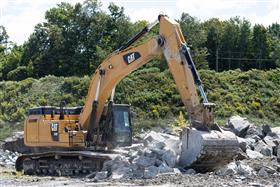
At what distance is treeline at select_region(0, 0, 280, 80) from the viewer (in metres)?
52.1

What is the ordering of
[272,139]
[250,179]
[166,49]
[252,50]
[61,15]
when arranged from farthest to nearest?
1. [252,50]
2. [61,15]
3. [272,139]
4. [166,49]
5. [250,179]

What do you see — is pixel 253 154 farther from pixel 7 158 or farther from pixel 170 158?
pixel 7 158

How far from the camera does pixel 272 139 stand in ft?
79.2

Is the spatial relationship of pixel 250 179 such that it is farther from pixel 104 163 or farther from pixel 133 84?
pixel 133 84

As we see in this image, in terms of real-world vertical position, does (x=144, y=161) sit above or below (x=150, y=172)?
above

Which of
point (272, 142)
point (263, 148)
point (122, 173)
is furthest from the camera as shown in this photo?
point (272, 142)

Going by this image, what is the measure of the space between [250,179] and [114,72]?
214 inches

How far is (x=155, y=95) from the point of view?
140 ft

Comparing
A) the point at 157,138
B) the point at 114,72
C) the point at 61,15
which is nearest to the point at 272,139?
the point at 157,138

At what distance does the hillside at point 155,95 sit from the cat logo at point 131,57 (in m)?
19.6

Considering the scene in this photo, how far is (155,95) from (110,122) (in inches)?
930

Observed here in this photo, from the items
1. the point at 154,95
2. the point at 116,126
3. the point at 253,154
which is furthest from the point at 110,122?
the point at 154,95

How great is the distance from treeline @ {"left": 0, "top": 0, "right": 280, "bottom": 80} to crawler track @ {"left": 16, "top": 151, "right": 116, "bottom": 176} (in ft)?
95.9

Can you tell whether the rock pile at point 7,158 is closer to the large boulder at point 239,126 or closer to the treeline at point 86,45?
the large boulder at point 239,126
